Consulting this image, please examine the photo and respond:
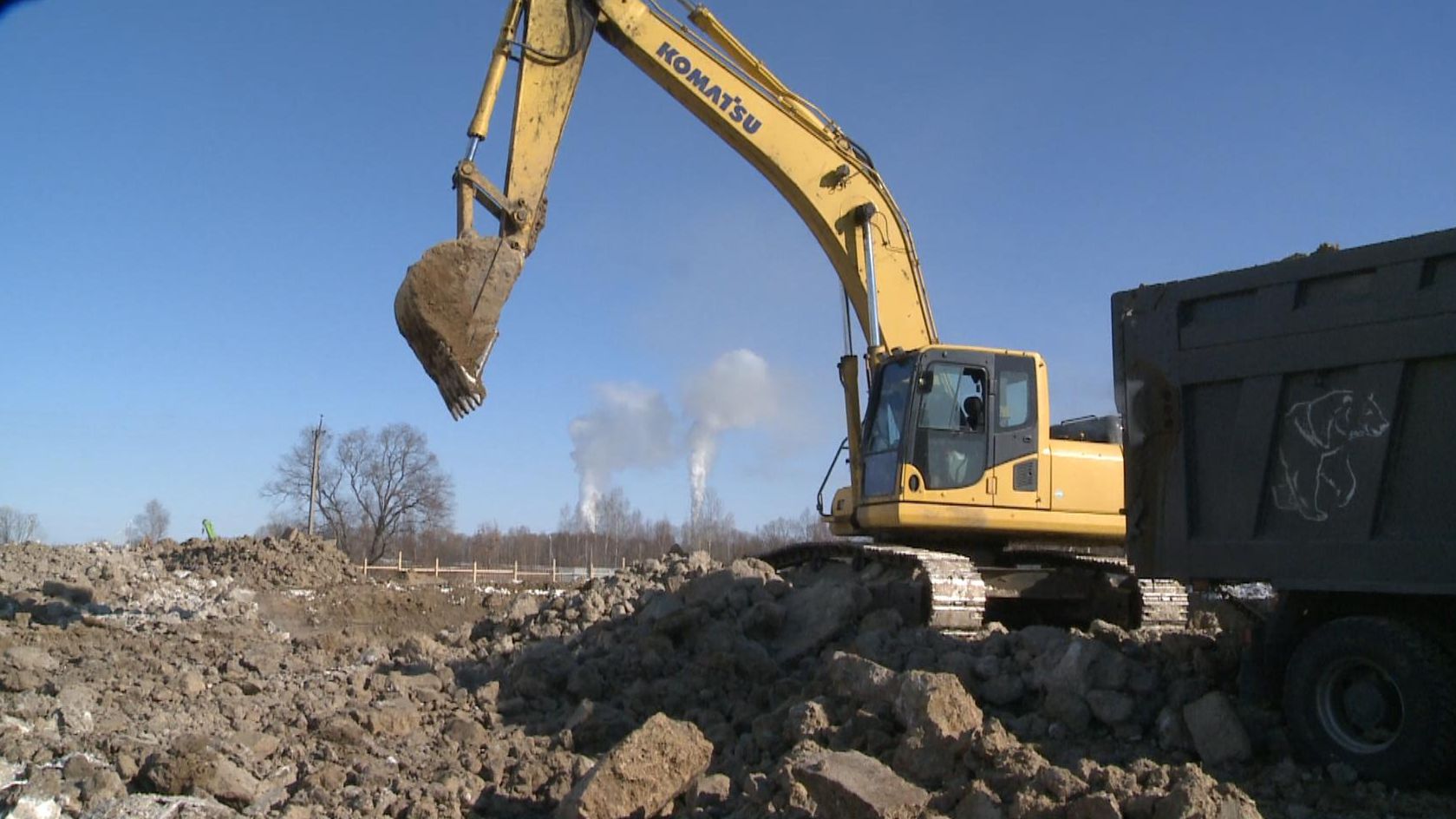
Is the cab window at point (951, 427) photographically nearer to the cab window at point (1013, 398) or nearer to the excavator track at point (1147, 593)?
the cab window at point (1013, 398)

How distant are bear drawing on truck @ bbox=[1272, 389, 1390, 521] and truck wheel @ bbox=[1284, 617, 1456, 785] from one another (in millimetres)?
579

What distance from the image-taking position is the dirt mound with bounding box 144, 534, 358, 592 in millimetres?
19031

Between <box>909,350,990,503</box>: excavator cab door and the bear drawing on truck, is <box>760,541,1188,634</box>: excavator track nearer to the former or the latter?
<box>909,350,990,503</box>: excavator cab door

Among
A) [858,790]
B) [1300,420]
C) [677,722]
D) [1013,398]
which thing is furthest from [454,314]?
[1300,420]

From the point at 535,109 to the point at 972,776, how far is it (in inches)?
281

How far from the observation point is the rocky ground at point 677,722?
203 inches

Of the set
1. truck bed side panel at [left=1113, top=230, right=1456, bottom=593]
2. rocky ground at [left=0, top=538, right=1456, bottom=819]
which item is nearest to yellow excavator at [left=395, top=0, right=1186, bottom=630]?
rocky ground at [left=0, top=538, right=1456, bottom=819]

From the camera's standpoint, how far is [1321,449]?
555 centimetres

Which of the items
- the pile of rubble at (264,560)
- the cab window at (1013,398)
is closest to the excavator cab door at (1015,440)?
the cab window at (1013,398)

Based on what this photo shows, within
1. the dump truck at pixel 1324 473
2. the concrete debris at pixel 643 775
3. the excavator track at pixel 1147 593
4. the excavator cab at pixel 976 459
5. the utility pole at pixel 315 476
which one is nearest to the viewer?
the dump truck at pixel 1324 473

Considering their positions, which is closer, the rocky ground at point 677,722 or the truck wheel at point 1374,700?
the truck wheel at point 1374,700

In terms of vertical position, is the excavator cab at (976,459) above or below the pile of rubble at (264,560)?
above

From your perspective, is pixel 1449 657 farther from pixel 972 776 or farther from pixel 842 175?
pixel 842 175

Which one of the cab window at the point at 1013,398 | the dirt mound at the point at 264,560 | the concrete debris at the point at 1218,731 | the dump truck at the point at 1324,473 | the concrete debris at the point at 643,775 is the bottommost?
the concrete debris at the point at 643,775
